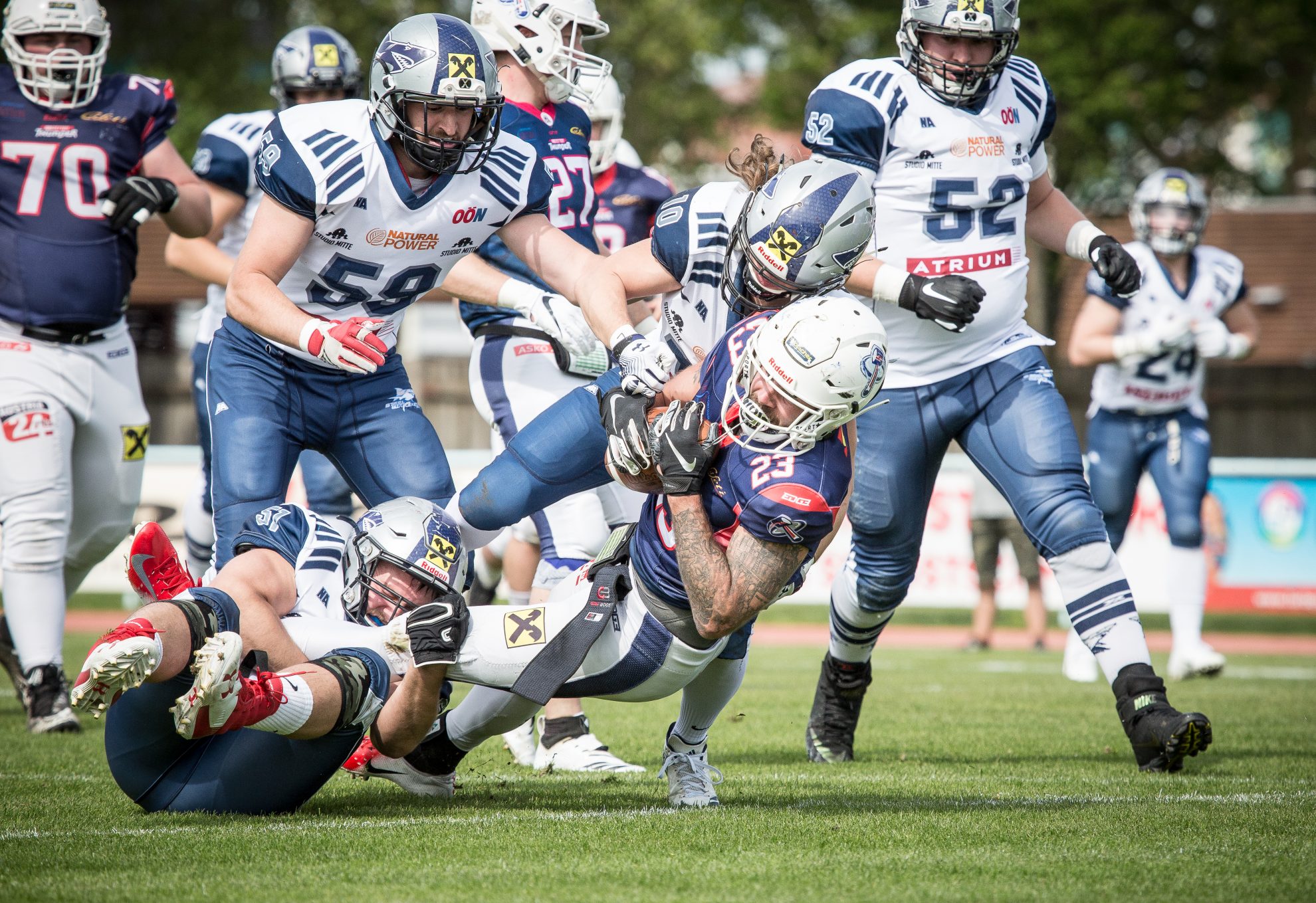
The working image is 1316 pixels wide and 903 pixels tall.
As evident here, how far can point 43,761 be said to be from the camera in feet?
14.9

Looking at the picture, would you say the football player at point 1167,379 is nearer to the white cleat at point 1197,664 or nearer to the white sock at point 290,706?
the white cleat at point 1197,664

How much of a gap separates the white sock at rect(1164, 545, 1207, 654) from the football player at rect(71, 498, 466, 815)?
514 centimetres

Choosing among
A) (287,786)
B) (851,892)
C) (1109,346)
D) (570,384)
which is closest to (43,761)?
(287,786)

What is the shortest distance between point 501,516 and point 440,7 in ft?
64.0

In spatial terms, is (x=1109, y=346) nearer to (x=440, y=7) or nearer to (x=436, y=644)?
(x=436, y=644)

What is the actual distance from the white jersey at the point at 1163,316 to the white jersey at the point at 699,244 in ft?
13.3

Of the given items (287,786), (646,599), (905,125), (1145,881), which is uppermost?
(905,125)

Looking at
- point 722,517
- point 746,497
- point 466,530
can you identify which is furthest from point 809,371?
point 466,530

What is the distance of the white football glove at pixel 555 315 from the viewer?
14.3 feet

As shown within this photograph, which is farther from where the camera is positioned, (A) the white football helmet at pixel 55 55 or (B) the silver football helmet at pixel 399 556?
(A) the white football helmet at pixel 55 55

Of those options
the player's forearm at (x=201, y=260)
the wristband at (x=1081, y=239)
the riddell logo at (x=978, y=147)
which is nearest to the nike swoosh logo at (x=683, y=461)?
the riddell logo at (x=978, y=147)

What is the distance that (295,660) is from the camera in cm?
360

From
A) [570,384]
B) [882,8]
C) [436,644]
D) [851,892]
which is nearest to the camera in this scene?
[851,892]

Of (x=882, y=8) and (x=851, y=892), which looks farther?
(x=882, y=8)
